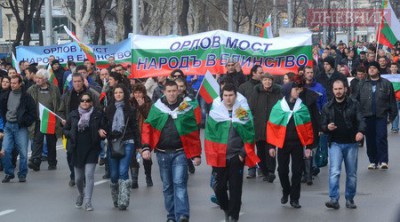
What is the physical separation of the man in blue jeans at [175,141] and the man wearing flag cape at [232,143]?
0.23 metres

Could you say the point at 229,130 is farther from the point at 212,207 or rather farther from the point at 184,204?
the point at 212,207

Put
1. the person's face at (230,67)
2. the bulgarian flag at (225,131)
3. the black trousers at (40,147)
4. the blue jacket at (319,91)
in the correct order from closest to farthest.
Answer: the bulgarian flag at (225,131) → the blue jacket at (319,91) → the black trousers at (40,147) → the person's face at (230,67)

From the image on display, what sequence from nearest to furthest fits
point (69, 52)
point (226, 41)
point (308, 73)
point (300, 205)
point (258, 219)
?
point (258, 219) < point (300, 205) < point (308, 73) < point (226, 41) < point (69, 52)

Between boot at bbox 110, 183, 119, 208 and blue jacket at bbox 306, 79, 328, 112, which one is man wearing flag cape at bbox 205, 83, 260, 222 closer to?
boot at bbox 110, 183, 119, 208

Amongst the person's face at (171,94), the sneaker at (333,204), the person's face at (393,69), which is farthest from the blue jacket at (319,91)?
the person's face at (393,69)

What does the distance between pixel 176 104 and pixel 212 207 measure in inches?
81.7

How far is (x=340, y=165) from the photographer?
13.1 m

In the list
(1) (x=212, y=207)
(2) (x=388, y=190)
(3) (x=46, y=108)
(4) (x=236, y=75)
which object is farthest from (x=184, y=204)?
(4) (x=236, y=75)

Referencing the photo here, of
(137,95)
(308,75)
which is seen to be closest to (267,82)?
(308,75)

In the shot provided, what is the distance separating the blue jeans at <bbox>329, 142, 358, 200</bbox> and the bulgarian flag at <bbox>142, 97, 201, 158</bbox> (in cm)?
204

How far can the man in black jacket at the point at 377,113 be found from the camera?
17109 millimetres

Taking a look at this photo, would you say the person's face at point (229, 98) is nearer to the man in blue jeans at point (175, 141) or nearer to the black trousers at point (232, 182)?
the man in blue jeans at point (175, 141)

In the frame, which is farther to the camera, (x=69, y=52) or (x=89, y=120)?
(x=69, y=52)

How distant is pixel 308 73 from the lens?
52.0ft
